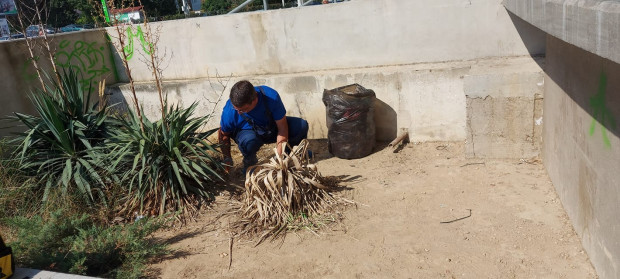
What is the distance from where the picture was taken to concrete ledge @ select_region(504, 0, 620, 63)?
1746 mm

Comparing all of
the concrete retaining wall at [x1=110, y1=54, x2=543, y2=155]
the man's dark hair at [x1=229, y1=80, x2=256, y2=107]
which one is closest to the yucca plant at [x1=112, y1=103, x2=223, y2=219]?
the man's dark hair at [x1=229, y1=80, x2=256, y2=107]

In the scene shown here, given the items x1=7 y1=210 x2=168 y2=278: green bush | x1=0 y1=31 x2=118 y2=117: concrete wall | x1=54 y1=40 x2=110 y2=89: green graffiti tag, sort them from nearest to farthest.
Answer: x1=7 y1=210 x2=168 y2=278: green bush → x1=0 y1=31 x2=118 y2=117: concrete wall → x1=54 y1=40 x2=110 y2=89: green graffiti tag

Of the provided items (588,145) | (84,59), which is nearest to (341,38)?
(588,145)

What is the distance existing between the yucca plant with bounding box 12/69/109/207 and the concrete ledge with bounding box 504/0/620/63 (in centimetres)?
398

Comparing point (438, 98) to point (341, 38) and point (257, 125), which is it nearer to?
point (341, 38)

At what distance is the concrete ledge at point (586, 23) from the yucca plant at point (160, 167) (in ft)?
10.2

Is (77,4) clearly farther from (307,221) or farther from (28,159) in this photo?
(307,221)

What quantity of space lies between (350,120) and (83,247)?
310 cm

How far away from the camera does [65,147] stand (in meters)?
4.81

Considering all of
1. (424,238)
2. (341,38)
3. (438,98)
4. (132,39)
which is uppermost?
(132,39)

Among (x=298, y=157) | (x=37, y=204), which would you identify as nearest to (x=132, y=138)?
(x=37, y=204)

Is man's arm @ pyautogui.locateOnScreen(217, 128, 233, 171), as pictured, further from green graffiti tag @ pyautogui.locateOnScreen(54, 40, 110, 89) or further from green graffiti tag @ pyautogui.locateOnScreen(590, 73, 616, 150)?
green graffiti tag @ pyautogui.locateOnScreen(590, 73, 616, 150)

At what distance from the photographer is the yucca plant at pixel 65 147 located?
4676 mm

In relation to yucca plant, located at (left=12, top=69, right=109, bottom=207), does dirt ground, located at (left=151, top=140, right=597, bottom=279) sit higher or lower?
lower
